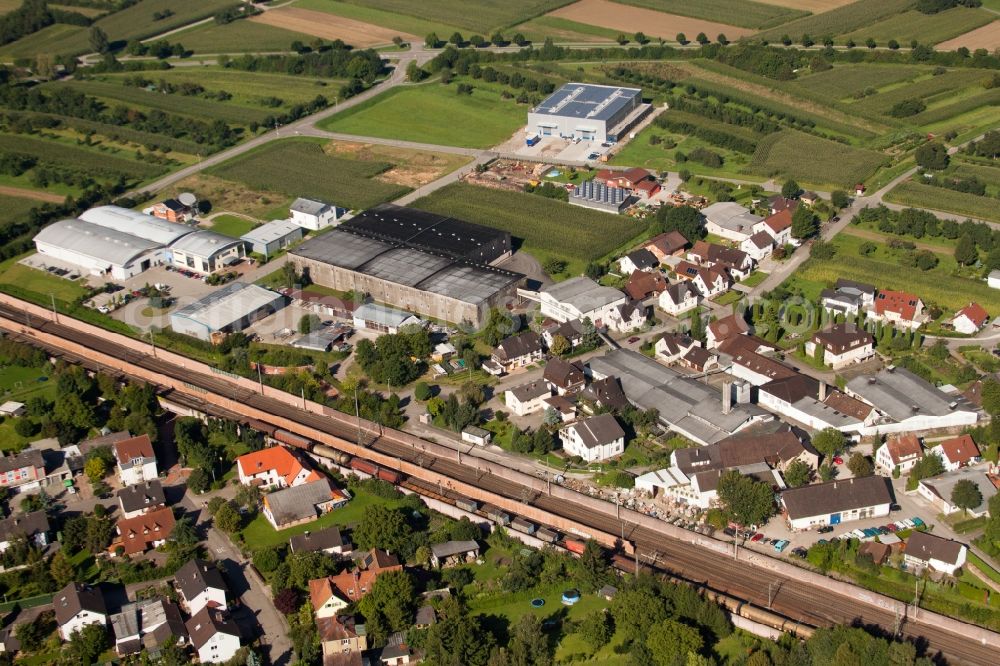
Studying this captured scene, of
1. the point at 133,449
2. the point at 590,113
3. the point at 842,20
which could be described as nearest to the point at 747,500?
the point at 133,449

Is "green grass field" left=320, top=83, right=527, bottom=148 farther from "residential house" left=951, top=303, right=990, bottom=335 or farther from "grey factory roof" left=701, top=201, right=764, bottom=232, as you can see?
"residential house" left=951, top=303, right=990, bottom=335

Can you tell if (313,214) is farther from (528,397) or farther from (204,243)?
(528,397)

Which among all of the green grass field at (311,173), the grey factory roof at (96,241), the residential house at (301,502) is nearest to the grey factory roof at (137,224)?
the grey factory roof at (96,241)

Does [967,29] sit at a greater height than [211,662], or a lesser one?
greater

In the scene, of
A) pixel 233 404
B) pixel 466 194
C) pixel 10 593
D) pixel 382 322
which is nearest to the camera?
pixel 10 593

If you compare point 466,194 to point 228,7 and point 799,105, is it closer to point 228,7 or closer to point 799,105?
point 799,105

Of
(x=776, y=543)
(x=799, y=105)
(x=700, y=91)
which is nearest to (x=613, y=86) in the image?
(x=700, y=91)

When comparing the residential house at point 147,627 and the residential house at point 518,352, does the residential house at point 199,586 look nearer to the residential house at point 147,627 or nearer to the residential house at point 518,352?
the residential house at point 147,627
